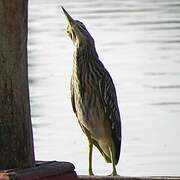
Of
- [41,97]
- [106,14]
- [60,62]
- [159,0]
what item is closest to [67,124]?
[41,97]

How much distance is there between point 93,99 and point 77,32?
49 centimetres

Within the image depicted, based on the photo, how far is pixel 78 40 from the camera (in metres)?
8.69

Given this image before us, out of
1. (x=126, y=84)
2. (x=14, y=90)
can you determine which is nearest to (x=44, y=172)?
(x=14, y=90)

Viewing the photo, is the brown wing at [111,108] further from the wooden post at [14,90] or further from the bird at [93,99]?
the wooden post at [14,90]

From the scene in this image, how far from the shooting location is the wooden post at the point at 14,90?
214 inches

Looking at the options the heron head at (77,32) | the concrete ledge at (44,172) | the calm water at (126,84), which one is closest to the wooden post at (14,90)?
the concrete ledge at (44,172)

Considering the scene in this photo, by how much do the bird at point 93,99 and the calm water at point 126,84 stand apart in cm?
127

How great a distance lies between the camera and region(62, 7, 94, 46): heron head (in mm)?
8500

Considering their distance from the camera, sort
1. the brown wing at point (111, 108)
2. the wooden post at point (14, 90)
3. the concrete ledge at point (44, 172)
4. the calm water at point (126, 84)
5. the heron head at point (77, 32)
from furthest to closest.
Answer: the calm water at point (126, 84), the brown wing at point (111, 108), the heron head at point (77, 32), the wooden post at point (14, 90), the concrete ledge at point (44, 172)

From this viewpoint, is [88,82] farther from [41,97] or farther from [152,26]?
[152,26]

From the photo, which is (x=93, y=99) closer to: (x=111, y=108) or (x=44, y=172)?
(x=111, y=108)

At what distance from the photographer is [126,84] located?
1474cm

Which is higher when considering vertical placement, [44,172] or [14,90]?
[14,90]

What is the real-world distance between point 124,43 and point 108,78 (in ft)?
35.5
